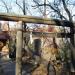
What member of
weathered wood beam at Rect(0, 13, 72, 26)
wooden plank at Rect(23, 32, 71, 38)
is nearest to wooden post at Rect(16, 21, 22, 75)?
weathered wood beam at Rect(0, 13, 72, 26)

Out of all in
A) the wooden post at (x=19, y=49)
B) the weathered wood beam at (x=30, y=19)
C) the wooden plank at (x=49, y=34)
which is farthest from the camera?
the wooden plank at (x=49, y=34)

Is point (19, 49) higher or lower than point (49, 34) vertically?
lower

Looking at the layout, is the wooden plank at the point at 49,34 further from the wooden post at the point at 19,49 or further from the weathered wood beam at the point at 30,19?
the wooden post at the point at 19,49

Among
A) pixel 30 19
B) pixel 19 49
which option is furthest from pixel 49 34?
pixel 19 49

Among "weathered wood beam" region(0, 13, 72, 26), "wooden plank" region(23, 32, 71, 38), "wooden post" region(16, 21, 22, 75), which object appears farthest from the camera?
"wooden plank" region(23, 32, 71, 38)

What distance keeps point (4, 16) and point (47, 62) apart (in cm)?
199

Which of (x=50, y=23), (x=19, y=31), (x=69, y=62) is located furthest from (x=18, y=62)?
(x=69, y=62)

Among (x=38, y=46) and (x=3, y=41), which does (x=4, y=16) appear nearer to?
(x=3, y=41)

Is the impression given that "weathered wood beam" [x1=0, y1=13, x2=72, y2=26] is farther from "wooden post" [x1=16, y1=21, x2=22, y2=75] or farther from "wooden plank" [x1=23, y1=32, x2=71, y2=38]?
"wooden plank" [x1=23, y1=32, x2=71, y2=38]

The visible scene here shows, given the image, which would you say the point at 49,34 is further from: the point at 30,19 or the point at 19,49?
the point at 19,49

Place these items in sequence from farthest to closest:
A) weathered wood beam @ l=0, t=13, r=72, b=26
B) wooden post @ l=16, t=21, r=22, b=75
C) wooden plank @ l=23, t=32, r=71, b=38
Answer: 1. wooden plank @ l=23, t=32, r=71, b=38
2. wooden post @ l=16, t=21, r=22, b=75
3. weathered wood beam @ l=0, t=13, r=72, b=26

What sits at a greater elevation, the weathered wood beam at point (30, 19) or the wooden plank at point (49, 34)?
the weathered wood beam at point (30, 19)

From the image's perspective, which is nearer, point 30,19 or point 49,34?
point 30,19

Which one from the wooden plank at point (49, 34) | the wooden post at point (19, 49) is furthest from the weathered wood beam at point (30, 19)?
the wooden plank at point (49, 34)
